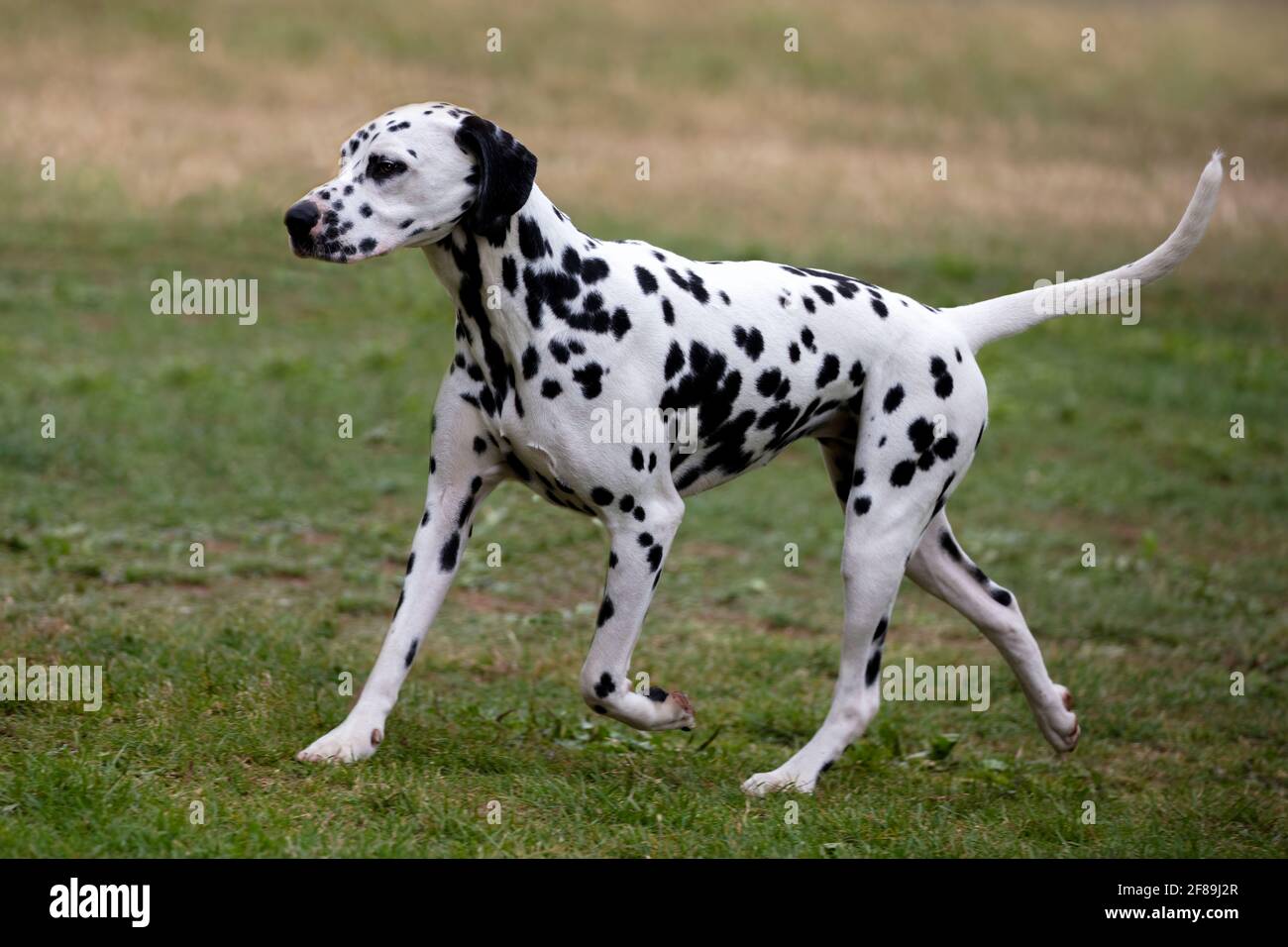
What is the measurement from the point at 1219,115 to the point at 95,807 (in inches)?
810

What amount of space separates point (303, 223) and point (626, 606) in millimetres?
1626

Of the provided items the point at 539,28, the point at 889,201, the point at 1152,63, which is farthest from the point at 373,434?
the point at 1152,63

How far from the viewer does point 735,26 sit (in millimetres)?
23641

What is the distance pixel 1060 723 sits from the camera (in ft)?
20.7

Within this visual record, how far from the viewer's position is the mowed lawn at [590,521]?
5.44 meters

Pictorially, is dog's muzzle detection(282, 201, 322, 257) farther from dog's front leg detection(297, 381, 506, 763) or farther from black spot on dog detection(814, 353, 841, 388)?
black spot on dog detection(814, 353, 841, 388)

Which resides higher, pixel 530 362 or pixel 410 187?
pixel 410 187

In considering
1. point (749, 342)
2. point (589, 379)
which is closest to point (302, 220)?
point (589, 379)

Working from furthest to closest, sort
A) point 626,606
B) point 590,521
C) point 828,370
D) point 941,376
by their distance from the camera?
1. point 590,521
2. point 941,376
3. point 828,370
4. point 626,606

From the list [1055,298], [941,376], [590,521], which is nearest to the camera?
[941,376]

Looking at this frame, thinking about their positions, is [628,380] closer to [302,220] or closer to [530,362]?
[530,362]

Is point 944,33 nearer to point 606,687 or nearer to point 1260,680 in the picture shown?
point 1260,680

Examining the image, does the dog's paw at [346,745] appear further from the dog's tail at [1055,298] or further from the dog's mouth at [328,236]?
the dog's tail at [1055,298]

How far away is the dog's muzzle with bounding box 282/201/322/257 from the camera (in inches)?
195
